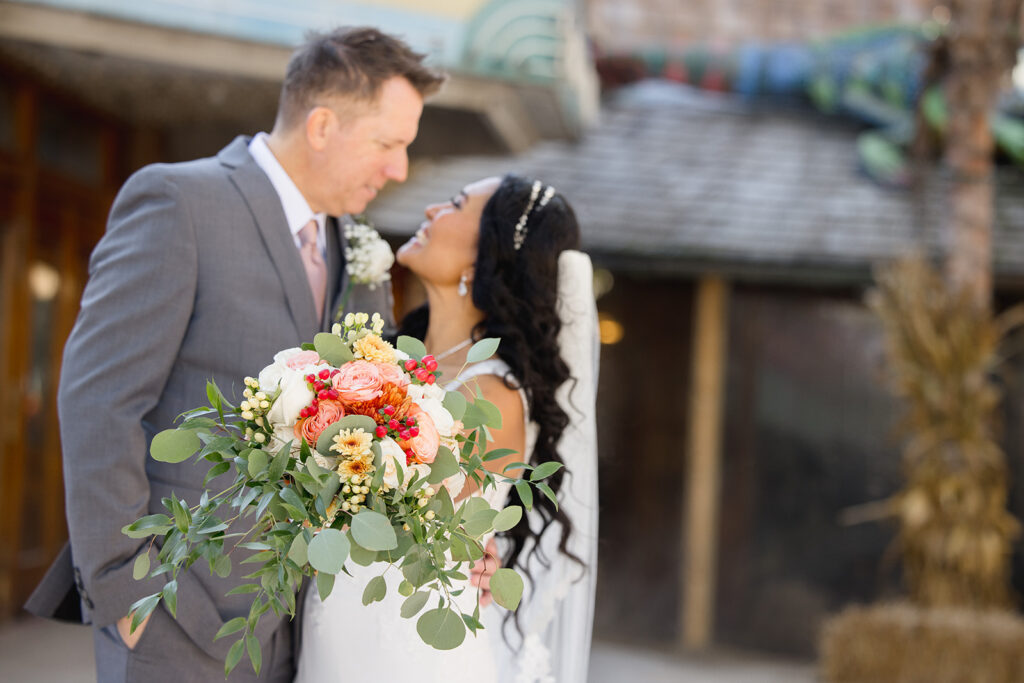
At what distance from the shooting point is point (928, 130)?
714 cm

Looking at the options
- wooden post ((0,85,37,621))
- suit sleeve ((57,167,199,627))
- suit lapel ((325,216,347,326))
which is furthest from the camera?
wooden post ((0,85,37,621))

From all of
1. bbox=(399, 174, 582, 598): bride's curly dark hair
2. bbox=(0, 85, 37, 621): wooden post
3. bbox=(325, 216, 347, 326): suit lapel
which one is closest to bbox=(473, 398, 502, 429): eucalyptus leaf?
bbox=(399, 174, 582, 598): bride's curly dark hair

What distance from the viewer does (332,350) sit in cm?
175

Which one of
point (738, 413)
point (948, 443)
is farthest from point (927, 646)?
point (738, 413)

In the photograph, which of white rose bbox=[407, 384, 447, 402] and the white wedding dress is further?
the white wedding dress

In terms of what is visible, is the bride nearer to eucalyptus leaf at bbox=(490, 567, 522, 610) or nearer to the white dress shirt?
the white dress shirt

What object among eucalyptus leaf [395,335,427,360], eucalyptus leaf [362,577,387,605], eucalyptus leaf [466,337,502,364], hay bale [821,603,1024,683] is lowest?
hay bale [821,603,1024,683]

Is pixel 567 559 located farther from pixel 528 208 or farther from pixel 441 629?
pixel 441 629

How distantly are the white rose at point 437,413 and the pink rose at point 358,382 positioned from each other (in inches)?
Result: 3.4

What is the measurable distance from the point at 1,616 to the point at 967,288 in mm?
5955

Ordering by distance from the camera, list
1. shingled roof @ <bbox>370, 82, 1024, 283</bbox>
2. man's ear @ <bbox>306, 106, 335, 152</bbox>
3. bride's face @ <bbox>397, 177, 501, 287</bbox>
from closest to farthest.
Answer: man's ear @ <bbox>306, 106, 335, 152</bbox>
bride's face @ <bbox>397, 177, 501, 287</bbox>
shingled roof @ <bbox>370, 82, 1024, 283</bbox>

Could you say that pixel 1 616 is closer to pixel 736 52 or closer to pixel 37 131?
pixel 37 131

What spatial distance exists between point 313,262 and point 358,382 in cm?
98

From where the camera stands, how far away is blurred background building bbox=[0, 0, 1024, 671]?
6.20 meters
